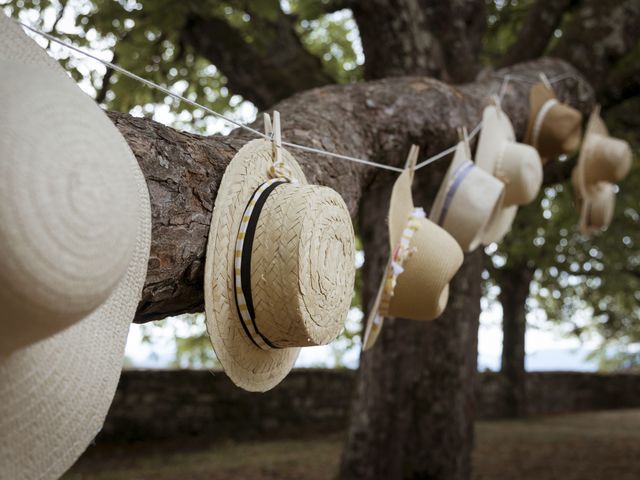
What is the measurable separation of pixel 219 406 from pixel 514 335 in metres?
5.89

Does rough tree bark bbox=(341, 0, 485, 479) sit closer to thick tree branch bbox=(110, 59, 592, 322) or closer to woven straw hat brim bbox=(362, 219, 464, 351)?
thick tree branch bbox=(110, 59, 592, 322)

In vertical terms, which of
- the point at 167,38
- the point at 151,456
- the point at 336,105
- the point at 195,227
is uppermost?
the point at 167,38

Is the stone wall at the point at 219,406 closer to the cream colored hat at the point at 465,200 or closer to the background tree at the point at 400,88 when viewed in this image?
the background tree at the point at 400,88

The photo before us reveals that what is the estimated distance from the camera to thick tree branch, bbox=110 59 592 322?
176cm

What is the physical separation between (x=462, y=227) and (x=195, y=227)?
159cm

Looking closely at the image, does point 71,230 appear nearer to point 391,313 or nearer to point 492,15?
point 391,313

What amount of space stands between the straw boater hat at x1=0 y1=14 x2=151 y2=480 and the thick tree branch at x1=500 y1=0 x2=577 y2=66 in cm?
464

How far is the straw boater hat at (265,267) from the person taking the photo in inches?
70.1

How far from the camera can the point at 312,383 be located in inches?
402

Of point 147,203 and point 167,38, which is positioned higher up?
point 167,38

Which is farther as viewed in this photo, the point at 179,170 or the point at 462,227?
the point at 462,227

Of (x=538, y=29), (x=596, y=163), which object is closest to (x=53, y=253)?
(x=596, y=163)

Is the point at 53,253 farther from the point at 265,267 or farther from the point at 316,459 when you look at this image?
the point at 316,459

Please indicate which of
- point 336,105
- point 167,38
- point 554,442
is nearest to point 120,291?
point 336,105
